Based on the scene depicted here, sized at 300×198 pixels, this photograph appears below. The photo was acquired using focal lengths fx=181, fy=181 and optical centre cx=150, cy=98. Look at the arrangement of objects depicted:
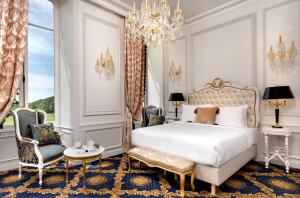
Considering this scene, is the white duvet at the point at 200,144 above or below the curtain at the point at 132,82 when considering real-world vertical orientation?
below

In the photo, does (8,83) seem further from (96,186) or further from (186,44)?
(186,44)

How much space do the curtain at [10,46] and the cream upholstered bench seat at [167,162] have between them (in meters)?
2.21

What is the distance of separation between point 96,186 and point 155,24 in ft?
8.32

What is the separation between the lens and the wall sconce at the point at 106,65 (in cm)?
397

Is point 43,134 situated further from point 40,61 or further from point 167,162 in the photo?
point 167,162

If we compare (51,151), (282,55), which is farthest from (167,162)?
(282,55)

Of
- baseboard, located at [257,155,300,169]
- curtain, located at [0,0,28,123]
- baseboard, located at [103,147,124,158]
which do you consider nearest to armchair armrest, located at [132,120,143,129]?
baseboard, located at [103,147,124,158]

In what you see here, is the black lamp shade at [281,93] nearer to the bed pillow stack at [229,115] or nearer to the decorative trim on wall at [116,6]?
the bed pillow stack at [229,115]

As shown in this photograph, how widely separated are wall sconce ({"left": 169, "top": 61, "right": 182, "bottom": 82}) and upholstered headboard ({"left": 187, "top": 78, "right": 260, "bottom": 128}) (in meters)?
0.63

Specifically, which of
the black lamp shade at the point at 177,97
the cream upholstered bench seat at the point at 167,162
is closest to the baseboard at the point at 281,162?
the cream upholstered bench seat at the point at 167,162

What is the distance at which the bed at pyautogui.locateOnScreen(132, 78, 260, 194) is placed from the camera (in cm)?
232

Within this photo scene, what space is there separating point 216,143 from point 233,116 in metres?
1.50

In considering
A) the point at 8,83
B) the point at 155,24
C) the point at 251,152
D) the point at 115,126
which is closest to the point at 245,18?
the point at 155,24

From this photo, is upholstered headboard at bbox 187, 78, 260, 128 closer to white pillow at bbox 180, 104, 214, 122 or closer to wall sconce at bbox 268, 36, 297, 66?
white pillow at bbox 180, 104, 214, 122
